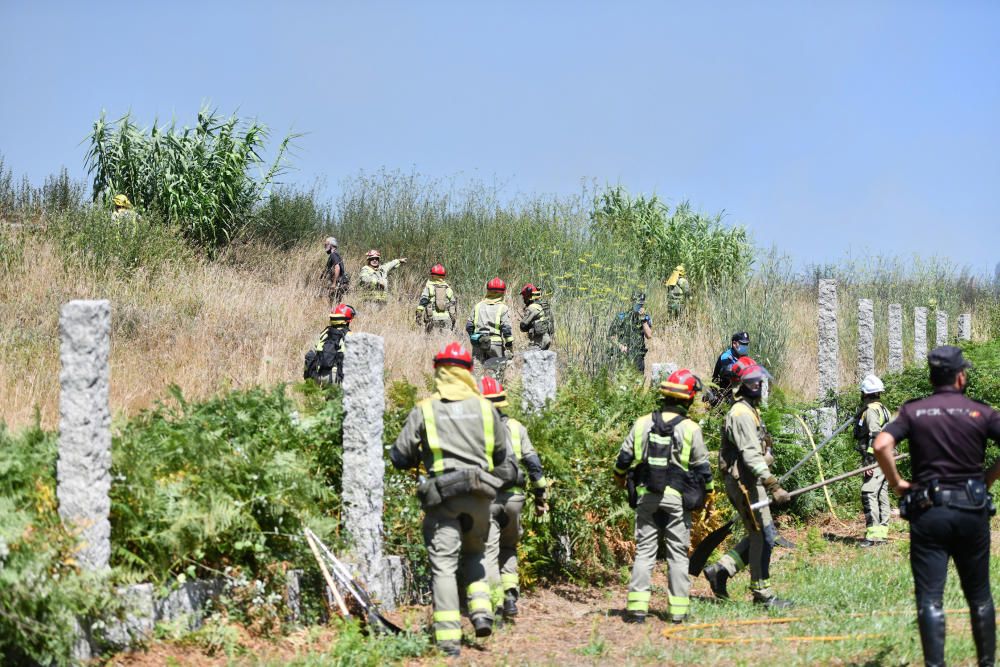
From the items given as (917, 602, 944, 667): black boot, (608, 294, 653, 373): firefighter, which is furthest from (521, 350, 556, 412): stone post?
(608, 294, 653, 373): firefighter

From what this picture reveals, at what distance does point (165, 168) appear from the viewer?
20.8m

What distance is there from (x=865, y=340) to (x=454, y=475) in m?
11.3

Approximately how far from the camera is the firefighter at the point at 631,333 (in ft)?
57.1

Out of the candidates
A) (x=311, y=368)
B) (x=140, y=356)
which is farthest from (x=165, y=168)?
(x=311, y=368)

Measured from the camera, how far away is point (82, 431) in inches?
249

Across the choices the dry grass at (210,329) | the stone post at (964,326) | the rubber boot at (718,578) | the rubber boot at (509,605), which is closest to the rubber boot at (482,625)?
the rubber boot at (509,605)

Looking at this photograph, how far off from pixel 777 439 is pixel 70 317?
8.50m

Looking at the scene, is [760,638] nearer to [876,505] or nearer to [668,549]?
[668,549]

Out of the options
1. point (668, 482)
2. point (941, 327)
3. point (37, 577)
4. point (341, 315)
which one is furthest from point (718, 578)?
point (941, 327)

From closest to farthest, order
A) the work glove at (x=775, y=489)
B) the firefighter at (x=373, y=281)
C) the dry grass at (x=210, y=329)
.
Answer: the work glove at (x=775, y=489)
the dry grass at (x=210, y=329)
the firefighter at (x=373, y=281)

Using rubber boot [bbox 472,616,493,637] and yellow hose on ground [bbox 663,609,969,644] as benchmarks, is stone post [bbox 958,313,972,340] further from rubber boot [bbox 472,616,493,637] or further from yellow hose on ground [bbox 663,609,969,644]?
rubber boot [bbox 472,616,493,637]

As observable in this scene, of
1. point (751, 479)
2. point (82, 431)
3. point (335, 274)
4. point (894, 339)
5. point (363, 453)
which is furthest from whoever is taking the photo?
point (894, 339)

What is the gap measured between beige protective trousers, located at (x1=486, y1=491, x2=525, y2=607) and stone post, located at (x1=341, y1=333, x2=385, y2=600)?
80 cm

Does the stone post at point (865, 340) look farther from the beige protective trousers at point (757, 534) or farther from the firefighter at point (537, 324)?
the beige protective trousers at point (757, 534)
